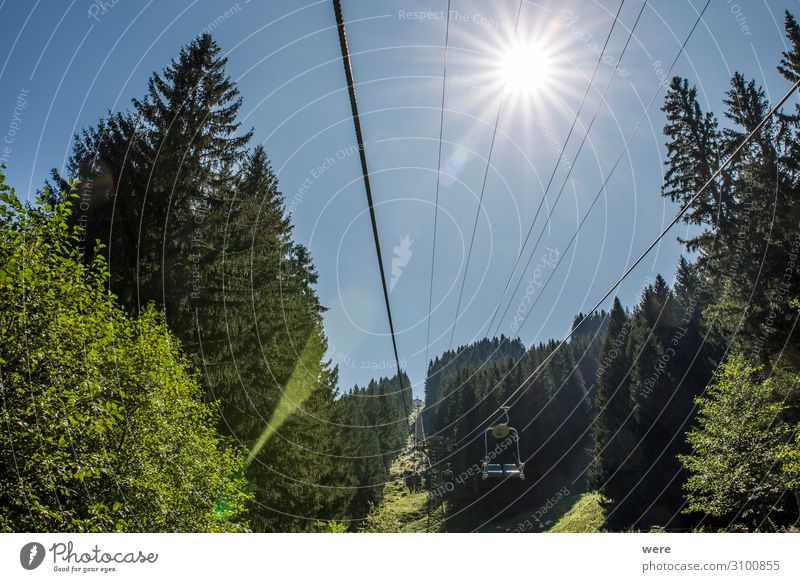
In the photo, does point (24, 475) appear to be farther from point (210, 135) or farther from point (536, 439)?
point (536, 439)

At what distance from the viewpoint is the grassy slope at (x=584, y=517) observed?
44.7 metres

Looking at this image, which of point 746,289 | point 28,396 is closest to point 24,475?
point 28,396

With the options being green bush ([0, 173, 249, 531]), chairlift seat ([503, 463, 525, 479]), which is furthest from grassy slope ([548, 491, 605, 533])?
green bush ([0, 173, 249, 531])

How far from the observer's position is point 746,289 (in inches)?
811

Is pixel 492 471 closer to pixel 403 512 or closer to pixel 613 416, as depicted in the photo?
pixel 613 416

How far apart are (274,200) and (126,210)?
13194mm
